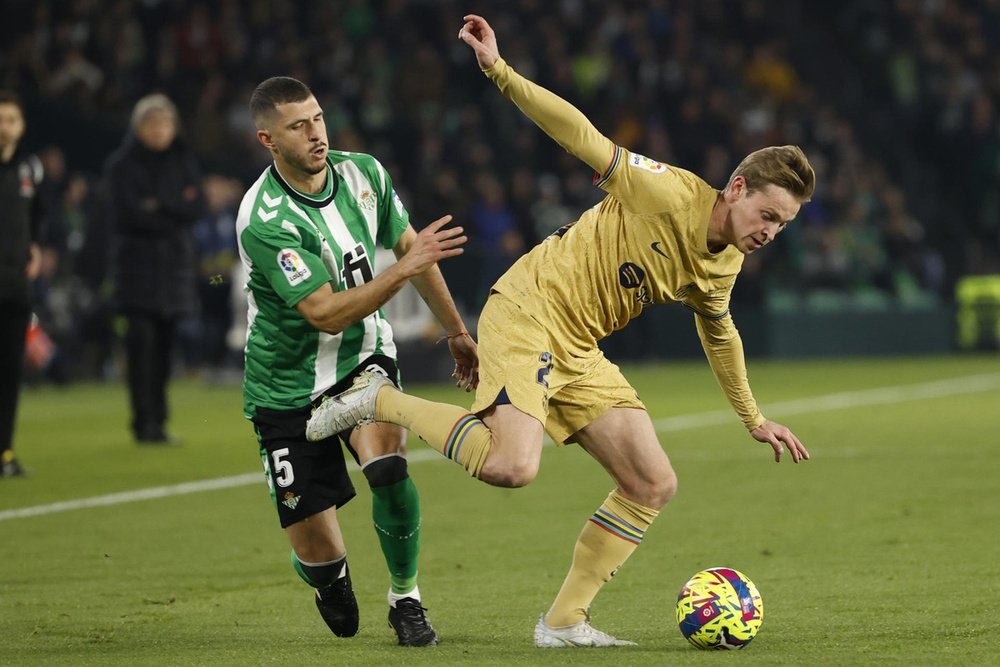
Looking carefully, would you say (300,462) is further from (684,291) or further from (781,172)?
(781,172)

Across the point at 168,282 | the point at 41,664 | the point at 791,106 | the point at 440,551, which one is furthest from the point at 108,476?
the point at 791,106

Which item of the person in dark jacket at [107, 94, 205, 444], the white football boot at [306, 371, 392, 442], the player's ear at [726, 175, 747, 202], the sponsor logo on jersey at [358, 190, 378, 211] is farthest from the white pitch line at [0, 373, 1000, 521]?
the player's ear at [726, 175, 747, 202]

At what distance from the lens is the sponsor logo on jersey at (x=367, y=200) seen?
18.5 feet

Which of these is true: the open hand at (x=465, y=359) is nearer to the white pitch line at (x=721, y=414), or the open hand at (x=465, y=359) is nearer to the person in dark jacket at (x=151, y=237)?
the white pitch line at (x=721, y=414)

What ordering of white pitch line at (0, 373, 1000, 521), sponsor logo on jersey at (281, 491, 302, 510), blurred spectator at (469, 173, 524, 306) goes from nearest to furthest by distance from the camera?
sponsor logo on jersey at (281, 491, 302, 510), white pitch line at (0, 373, 1000, 521), blurred spectator at (469, 173, 524, 306)

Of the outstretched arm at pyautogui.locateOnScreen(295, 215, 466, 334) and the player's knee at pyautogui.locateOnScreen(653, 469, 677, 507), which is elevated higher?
the outstretched arm at pyautogui.locateOnScreen(295, 215, 466, 334)

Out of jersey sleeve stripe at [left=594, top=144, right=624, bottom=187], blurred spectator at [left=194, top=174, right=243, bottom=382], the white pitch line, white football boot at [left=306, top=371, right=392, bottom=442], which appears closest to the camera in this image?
jersey sleeve stripe at [left=594, top=144, right=624, bottom=187]

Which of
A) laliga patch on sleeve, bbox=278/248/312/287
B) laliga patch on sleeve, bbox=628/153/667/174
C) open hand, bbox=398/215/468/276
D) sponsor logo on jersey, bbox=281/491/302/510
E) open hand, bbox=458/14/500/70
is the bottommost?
sponsor logo on jersey, bbox=281/491/302/510

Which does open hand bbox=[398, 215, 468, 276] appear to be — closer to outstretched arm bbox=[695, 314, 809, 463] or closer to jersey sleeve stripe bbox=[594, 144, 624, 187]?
jersey sleeve stripe bbox=[594, 144, 624, 187]

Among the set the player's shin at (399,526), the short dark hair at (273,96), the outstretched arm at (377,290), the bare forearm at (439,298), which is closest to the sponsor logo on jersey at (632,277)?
the outstretched arm at (377,290)

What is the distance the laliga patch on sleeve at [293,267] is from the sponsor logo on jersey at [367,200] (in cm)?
43

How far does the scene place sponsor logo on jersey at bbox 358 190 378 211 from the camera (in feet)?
18.5

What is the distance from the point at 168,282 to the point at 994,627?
729cm

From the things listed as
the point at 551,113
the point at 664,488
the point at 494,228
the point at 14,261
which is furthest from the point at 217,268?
the point at 551,113
